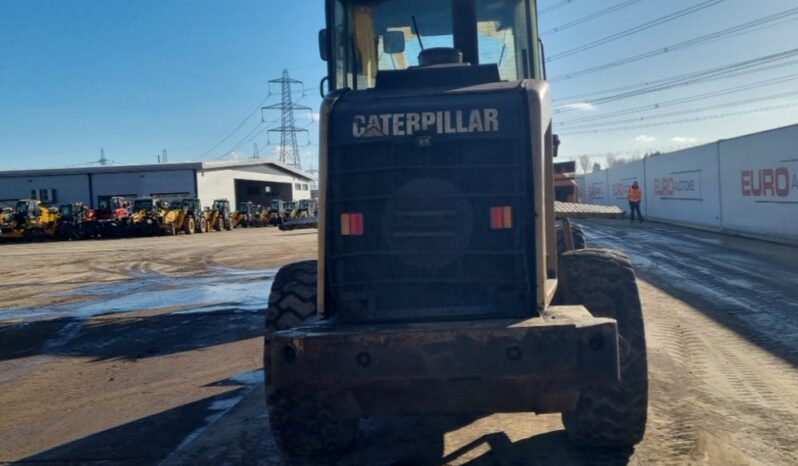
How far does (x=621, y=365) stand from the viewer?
14.2ft

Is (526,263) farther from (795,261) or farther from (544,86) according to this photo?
(795,261)

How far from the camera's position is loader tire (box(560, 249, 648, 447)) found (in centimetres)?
430

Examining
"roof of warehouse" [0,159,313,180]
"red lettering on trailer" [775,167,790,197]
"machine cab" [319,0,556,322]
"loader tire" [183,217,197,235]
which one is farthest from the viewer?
"roof of warehouse" [0,159,313,180]

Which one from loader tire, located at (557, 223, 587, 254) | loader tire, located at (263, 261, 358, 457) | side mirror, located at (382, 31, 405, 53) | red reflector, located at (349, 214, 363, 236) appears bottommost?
loader tire, located at (263, 261, 358, 457)

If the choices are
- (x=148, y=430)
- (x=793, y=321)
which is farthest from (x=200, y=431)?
(x=793, y=321)

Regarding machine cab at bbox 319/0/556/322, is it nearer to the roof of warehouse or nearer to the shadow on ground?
the shadow on ground

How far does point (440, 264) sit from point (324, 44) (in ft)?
8.03

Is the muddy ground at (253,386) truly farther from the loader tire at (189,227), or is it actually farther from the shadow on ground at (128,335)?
the loader tire at (189,227)

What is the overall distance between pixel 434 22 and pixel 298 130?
231ft

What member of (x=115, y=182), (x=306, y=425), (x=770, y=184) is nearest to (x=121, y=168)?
(x=115, y=182)

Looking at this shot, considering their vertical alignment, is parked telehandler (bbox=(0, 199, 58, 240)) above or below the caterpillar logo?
below

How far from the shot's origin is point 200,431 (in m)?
5.36

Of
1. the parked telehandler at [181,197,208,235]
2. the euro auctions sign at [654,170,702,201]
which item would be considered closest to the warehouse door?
the parked telehandler at [181,197,208,235]

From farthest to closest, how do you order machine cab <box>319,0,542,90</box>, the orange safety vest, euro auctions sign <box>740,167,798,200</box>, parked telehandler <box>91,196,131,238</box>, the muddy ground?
parked telehandler <box>91,196,131,238</box> → the orange safety vest → euro auctions sign <box>740,167,798,200</box> → machine cab <box>319,0,542,90</box> → the muddy ground
